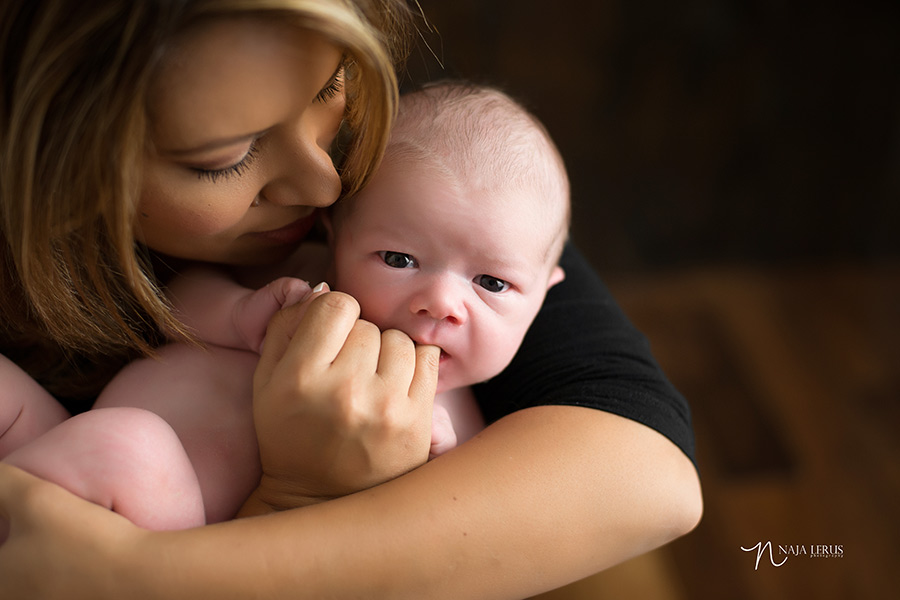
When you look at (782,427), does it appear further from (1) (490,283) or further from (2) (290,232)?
(2) (290,232)

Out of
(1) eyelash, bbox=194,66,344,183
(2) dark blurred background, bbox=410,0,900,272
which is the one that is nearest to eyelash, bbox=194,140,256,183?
(1) eyelash, bbox=194,66,344,183

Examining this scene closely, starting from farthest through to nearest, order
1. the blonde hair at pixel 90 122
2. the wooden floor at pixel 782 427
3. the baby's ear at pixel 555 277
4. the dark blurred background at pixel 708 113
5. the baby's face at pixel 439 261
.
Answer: the dark blurred background at pixel 708 113
the wooden floor at pixel 782 427
the baby's ear at pixel 555 277
the baby's face at pixel 439 261
the blonde hair at pixel 90 122

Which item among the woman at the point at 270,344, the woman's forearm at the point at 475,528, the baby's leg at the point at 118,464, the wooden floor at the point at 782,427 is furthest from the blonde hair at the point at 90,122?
the wooden floor at the point at 782,427

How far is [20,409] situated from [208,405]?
19 centimetres

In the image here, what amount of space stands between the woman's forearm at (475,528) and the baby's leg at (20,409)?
250mm

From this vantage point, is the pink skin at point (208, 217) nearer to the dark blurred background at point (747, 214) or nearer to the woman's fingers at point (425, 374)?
the woman's fingers at point (425, 374)

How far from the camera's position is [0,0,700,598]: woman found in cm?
65

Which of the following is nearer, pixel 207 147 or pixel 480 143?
pixel 207 147

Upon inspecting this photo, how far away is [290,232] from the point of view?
2.89 ft

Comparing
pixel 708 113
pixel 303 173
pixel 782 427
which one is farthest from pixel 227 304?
pixel 708 113

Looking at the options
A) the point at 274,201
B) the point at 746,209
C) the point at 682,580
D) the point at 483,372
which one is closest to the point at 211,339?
the point at 274,201

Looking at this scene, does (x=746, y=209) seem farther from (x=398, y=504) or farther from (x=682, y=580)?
(x=398, y=504)

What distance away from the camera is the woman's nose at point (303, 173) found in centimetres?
74

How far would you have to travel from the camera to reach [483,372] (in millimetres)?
894
